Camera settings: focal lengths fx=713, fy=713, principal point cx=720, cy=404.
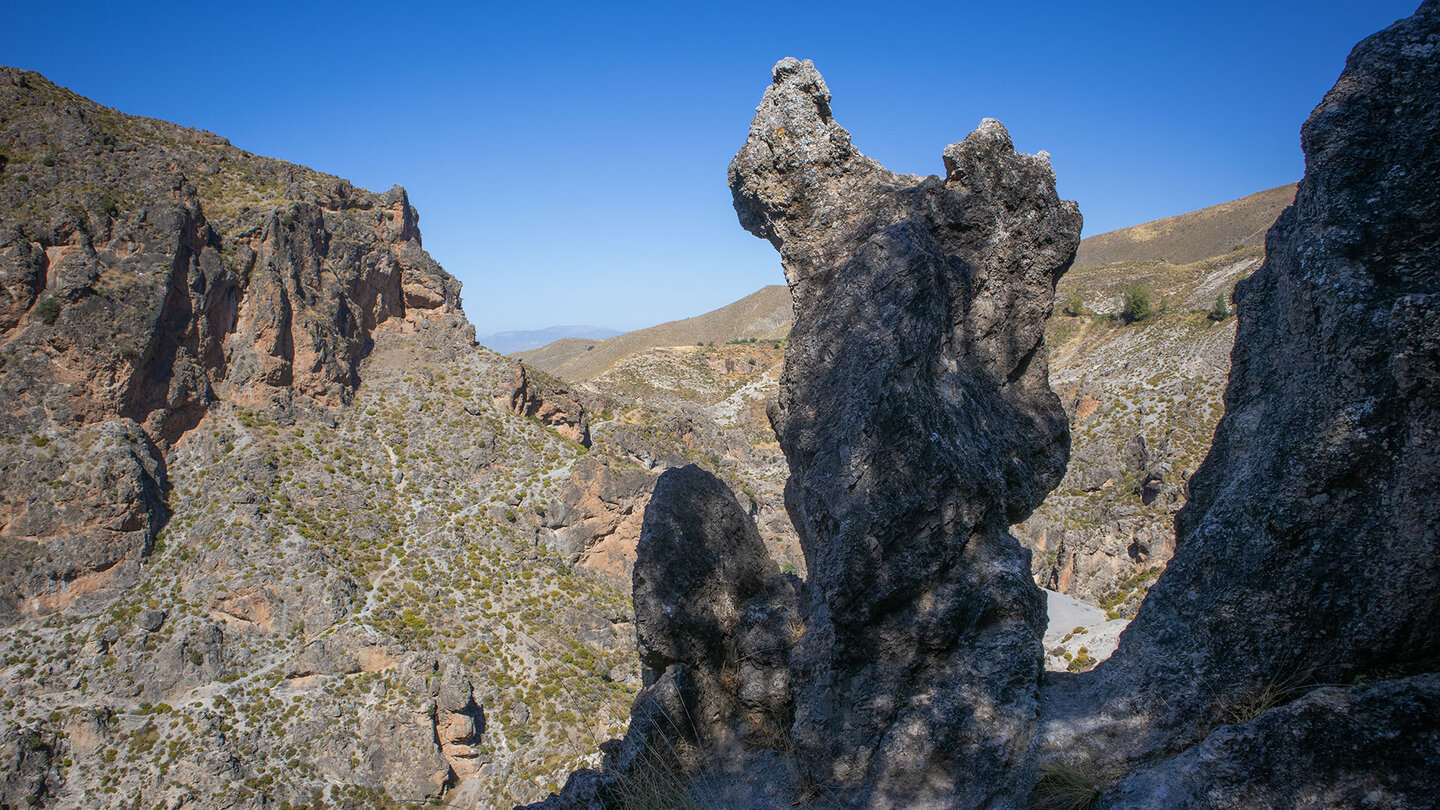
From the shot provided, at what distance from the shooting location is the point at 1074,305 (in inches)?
2216

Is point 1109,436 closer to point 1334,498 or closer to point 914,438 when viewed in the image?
point 914,438

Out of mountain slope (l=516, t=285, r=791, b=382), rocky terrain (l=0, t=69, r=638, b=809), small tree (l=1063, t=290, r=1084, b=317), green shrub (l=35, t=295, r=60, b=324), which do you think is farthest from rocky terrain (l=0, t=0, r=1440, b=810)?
mountain slope (l=516, t=285, r=791, b=382)

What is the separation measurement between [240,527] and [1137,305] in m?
51.7

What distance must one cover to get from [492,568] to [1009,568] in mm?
24332

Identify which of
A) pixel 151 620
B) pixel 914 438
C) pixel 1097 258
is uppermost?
pixel 1097 258

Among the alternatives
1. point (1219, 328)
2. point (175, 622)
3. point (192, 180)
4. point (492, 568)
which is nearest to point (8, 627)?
point (175, 622)

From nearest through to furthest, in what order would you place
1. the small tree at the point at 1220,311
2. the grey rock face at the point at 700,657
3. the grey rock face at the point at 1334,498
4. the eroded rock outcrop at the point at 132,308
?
the grey rock face at the point at 1334,498
the grey rock face at the point at 700,657
the eroded rock outcrop at the point at 132,308
the small tree at the point at 1220,311

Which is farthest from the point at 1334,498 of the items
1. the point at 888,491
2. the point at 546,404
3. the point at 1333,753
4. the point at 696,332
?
the point at 696,332

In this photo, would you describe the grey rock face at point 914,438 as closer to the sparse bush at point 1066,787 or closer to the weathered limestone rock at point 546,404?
the sparse bush at point 1066,787

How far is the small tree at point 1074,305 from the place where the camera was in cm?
5603

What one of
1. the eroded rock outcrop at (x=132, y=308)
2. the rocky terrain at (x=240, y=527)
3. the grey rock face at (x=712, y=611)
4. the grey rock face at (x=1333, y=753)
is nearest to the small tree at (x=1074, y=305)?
the rocky terrain at (x=240, y=527)

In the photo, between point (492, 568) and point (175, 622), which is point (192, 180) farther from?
point (492, 568)

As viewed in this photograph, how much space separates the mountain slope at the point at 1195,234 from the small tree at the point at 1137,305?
40521 mm

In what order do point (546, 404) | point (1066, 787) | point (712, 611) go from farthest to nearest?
point (546, 404)
point (712, 611)
point (1066, 787)
